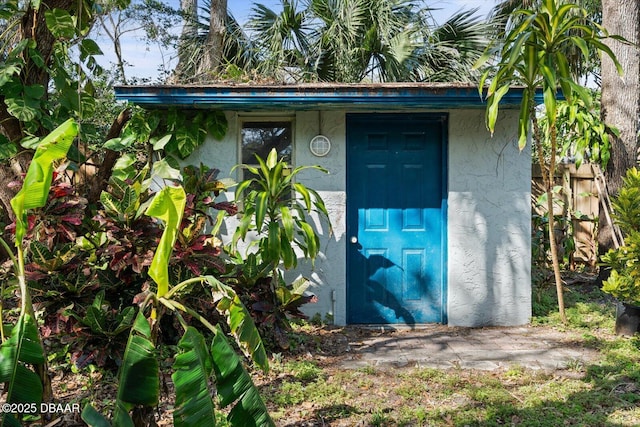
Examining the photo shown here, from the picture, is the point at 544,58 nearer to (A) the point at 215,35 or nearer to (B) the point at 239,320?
(B) the point at 239,320

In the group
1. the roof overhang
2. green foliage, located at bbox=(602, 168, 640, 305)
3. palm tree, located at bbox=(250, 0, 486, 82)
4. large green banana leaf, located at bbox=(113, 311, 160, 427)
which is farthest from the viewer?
palm tree, located at bbox=(250, 0, 486, 82)

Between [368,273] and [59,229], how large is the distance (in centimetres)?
330

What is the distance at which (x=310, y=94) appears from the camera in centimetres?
561

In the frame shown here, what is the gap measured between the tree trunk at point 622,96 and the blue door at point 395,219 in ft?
9.84

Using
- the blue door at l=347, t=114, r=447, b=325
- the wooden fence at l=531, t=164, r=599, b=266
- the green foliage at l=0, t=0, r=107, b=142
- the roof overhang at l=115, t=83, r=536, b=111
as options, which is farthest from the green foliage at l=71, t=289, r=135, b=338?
the wooden fence at l=531, t=164, r=599, b=266

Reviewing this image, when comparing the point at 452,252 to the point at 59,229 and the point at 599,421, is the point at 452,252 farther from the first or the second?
the point at 59,229

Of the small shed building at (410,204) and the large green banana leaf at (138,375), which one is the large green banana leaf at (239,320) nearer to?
the large green banana leaf at (138,375)

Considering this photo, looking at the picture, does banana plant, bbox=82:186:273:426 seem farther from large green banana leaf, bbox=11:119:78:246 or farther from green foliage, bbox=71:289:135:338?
green foliage, bbox=71:289:135:338

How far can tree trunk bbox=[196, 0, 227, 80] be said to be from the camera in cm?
1066

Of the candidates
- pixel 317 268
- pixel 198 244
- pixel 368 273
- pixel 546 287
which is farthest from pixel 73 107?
pixel 546 287

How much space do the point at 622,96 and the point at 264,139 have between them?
5107mm

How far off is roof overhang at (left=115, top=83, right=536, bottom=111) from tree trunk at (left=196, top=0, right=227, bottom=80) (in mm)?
5223

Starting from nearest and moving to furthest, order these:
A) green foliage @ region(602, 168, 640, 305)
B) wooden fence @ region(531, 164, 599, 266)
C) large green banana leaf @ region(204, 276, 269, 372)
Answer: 1. large green banana leaf @ region(204, 276, 269, 372)
2. green foliage @ region(602, 168, 640, 305)
3. wooden fence @ region(531, 164, 599, 266)

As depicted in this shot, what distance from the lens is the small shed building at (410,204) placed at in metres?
6.20
